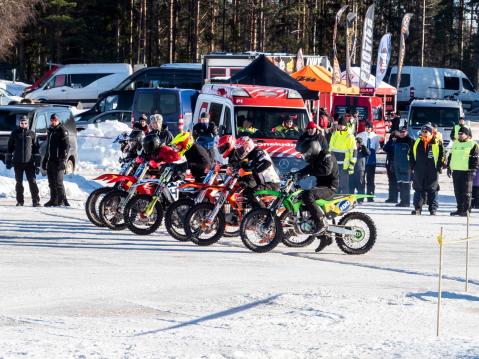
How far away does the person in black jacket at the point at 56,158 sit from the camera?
756 inches

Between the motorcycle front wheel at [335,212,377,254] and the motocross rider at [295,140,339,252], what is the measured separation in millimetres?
404

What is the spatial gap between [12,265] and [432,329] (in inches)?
221

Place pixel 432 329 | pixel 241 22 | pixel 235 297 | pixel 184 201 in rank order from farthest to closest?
pixel 241 22, pixel 184 201, pixel 235 297, pixel 432 329

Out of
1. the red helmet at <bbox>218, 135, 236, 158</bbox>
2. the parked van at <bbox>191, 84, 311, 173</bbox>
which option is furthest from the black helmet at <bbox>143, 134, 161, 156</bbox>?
the parked van at <bbox>191, 84, 311, 173</bbox>

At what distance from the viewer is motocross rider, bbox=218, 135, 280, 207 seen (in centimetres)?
1472

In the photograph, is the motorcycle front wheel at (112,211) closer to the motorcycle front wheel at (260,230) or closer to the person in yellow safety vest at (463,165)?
the motorcycle front wheel at (260,230)

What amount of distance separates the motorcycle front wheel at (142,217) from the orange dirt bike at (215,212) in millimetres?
1010

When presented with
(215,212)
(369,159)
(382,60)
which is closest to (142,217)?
(215,212)

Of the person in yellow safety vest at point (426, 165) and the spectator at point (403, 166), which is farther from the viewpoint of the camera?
the spectator at point (403, 166)

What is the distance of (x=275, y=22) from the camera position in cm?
7788

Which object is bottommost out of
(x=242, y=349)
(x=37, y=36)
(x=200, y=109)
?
(x=242, y=349)

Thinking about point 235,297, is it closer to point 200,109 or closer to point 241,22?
point 200,109

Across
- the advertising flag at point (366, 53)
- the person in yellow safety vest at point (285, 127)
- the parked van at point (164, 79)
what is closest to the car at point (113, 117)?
the parked van at point (164, 79)

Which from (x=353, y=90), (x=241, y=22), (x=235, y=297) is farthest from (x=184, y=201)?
(x=241, y=22)
